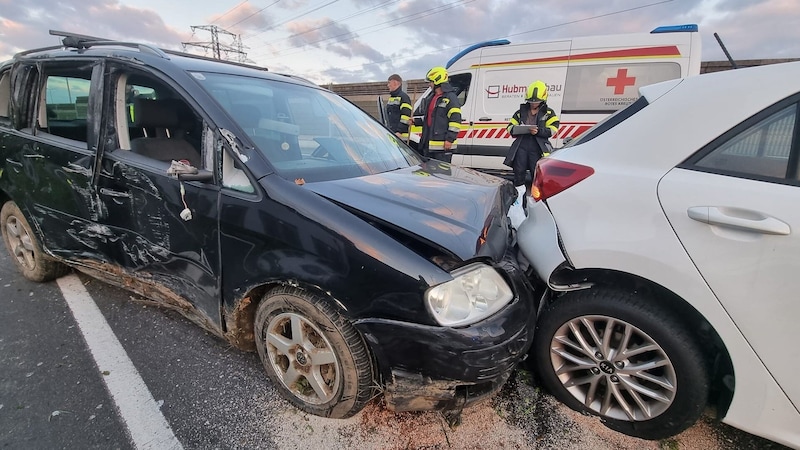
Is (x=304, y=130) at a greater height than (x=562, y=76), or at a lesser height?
lesser

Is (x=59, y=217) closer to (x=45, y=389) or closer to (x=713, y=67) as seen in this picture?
(x=45, y=389)

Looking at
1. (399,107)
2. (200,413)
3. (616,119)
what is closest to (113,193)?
(200,413)

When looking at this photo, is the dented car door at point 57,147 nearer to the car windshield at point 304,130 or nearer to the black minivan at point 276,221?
the black minivan at point 276,221

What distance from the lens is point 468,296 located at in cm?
168

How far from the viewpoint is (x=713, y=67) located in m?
9.23

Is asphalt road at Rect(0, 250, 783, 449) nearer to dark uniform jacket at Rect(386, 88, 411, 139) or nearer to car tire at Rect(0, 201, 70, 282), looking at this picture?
car tire at Rect(0, 201, 70, 282)

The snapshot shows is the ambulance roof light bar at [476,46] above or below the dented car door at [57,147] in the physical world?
above

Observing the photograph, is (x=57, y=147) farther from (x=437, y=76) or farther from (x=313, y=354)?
(x=437, y=76)

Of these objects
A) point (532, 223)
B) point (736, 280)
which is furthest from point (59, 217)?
point (736, 280)

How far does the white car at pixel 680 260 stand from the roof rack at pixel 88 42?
244 cm

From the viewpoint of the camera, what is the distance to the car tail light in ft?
6.53

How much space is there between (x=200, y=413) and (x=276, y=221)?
1.11m

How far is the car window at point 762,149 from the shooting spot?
5.13ft

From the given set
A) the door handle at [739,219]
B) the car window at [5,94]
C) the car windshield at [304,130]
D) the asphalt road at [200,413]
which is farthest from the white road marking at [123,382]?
the door handle at [739,219]
